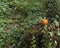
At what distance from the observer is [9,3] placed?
22.1 ft

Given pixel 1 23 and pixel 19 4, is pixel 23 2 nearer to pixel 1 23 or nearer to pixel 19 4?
pixel 19 4

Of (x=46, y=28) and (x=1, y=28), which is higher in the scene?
(x=46, y=28)

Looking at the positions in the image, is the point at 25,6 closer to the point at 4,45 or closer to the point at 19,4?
the point at 19,4

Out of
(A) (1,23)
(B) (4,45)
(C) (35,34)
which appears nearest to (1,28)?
(A) (1,23)

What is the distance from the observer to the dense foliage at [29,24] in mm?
4863

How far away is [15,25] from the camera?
5.77m

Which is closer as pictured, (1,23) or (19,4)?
(1,23)

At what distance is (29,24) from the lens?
18.3 ft

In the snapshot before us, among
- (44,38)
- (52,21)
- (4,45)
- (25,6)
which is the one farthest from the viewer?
(25,6)

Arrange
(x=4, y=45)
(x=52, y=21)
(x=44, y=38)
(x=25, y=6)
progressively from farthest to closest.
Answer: (x=25, y=6), (x=52, y=21), (x=4, y=45), (x=44, y=38)

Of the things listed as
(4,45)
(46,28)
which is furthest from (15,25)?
(46,28)

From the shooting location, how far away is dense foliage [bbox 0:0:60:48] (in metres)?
4.86

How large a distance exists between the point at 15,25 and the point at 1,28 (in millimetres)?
382

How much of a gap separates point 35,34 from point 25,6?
1794 millimetres
